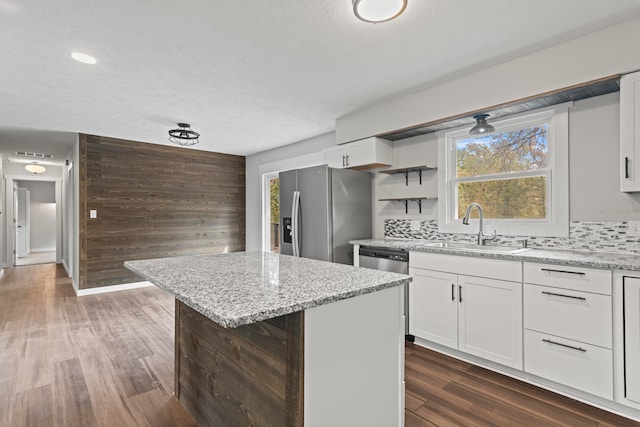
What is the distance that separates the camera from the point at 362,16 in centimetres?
180

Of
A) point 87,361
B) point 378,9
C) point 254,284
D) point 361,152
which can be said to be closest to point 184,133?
point 361,152

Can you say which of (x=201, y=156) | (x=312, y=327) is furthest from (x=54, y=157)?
(x=312, y=327)

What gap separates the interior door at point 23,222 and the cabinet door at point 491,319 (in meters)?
11.0

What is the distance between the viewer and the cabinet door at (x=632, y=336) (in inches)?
70.3

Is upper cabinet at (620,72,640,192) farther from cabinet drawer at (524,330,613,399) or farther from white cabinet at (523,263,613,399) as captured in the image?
cabinet drawer at (524,330,613,399)

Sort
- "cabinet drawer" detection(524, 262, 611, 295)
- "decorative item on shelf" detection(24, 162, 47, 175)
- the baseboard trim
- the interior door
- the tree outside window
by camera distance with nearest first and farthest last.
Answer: "cabinet drawer" detection(524, 262, 611, 295) → the tree outside window → the baseboard trim → "decorative item on shelf" detection(24, 162, 47, 175) → the interior door

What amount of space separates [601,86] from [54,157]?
8.11 meters

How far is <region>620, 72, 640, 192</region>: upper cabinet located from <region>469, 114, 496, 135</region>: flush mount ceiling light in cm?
87

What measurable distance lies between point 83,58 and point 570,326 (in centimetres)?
374

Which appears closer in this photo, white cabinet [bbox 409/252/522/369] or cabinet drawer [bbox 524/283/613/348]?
cabinet drawer [bbox 524/283/613/348]

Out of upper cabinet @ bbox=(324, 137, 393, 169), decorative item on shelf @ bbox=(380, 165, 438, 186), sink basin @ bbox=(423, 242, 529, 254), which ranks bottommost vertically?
sink basin @ bbox=(423, 242, 529, 254)

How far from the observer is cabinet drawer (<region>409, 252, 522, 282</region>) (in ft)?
7.43

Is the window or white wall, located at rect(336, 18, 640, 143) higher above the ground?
white wall, located at rect(336, 18, 640, 143)

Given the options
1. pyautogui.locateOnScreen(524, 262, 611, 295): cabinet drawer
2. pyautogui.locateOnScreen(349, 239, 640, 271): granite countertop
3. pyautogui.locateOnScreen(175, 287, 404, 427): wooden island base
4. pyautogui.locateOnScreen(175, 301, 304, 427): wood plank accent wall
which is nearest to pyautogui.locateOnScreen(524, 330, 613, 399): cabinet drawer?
pyautogui.locateOnScreen(524, 262, 611, 295): cabinet drawer
